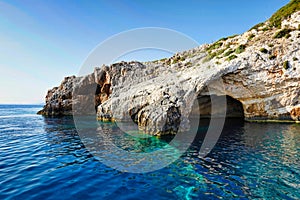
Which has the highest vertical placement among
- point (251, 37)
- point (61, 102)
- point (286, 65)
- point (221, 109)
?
point (251, 37)

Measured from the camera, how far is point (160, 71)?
45.9 meters

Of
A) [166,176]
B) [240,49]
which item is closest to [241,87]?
[240,49]

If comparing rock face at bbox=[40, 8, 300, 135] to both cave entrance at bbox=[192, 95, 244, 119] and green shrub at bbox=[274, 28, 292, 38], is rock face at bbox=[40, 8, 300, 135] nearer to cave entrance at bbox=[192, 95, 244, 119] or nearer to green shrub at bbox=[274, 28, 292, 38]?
green shrub at bbox=[274, 28, 292, 38]

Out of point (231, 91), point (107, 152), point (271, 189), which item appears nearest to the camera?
point (271, 189)

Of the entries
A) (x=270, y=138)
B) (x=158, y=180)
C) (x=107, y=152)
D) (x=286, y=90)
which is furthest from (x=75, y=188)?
(x=286, y=90)

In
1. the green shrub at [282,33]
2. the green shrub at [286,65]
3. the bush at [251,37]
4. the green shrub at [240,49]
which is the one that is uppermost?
the bush at [251,37]

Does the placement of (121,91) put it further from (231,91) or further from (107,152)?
(107,152)

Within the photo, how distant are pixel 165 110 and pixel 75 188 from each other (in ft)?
53.2

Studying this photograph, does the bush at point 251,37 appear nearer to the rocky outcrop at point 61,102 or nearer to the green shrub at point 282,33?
the green shrub at point 282,33

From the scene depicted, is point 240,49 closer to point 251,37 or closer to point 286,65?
point 251,37

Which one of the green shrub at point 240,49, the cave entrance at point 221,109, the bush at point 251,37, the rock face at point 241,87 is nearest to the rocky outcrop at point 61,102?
the rock face at point 241,87

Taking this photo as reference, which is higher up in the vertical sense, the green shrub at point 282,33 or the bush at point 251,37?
the bush at point 251,37

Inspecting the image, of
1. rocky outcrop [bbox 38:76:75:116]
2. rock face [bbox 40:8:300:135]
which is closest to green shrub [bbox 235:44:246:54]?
rock face [bbox 40:8:300:135]

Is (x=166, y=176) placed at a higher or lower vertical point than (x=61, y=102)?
lower
